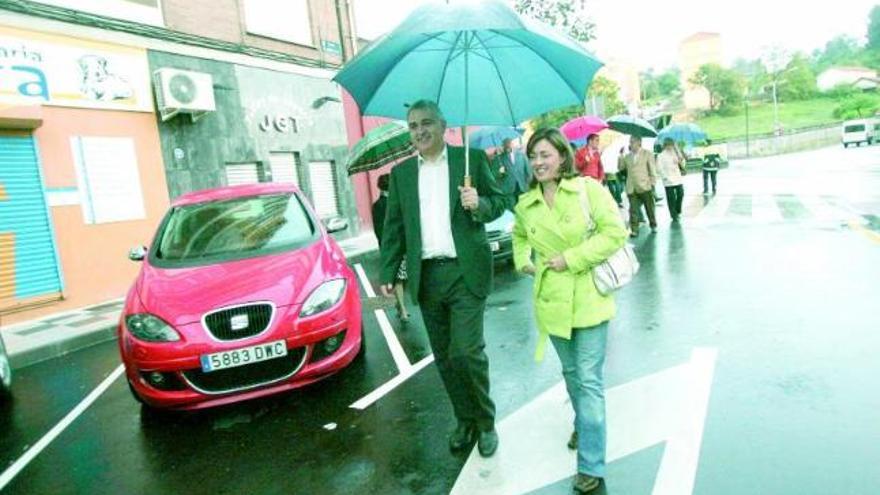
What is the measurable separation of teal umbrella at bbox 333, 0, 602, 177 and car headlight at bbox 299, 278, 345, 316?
1413 mm

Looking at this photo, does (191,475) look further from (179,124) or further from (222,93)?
(222,93)

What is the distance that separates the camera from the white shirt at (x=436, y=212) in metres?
3.30

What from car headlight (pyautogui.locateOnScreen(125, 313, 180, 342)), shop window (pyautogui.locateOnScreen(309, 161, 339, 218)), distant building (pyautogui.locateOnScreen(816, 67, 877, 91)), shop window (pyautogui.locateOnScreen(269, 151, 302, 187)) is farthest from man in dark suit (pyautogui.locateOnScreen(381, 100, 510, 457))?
distant building (pyautogui.locateOnScreen(816, 67, 877, 91))

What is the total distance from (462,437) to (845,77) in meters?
134

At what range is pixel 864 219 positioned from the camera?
35.1ft

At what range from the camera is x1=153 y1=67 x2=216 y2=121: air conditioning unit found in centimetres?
1116

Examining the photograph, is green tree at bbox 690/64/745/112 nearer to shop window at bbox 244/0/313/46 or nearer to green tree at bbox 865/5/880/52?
green tree at bbox 865/5/880/52

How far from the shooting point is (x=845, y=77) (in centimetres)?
11119

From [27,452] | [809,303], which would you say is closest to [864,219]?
[809,303]

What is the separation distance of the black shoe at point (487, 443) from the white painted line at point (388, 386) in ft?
3.81

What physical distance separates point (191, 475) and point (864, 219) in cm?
1150

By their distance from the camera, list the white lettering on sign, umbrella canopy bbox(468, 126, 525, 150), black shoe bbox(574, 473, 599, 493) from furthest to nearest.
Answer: the white lettering on sign, umbrella canopy bbox(468, 126, 525, 150), black shoe bbox(574, 473, 599, 493)

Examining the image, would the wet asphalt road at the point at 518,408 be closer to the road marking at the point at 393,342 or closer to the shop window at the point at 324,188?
the road marking at the point at 393,342

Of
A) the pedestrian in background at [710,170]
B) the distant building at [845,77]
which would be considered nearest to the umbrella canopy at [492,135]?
the pedestrian in background at [710,170]
